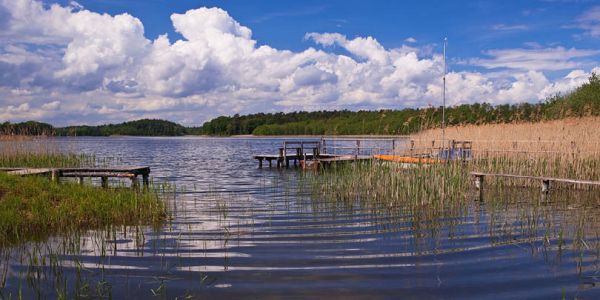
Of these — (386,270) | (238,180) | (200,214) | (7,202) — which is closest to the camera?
(386,270)

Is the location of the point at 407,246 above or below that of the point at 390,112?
below

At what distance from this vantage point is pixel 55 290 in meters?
6.11

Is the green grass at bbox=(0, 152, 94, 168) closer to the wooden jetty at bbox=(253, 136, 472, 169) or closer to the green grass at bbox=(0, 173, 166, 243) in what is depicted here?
the green grass at bbox=(0, 173, 166, 243)

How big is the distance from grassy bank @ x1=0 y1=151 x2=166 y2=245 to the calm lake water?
0.74 meters

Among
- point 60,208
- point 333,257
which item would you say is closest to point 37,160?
point 60,208

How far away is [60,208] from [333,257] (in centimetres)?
587

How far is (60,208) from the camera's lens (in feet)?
33.5

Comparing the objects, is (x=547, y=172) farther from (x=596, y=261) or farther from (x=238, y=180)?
(x=238, y=180)

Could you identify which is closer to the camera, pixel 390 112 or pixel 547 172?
pixel 547 172

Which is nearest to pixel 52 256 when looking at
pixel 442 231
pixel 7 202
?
pixel 7 202

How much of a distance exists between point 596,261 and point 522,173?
9729mm

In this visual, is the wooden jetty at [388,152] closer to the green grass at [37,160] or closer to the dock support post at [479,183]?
the dock support post at [479,183]

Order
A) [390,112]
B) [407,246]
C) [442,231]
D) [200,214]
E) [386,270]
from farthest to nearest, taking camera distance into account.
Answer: [390,112] → [200,214] → [442,231] → [407,246] → [386,270]

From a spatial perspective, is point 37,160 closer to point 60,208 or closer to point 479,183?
point 60,208
